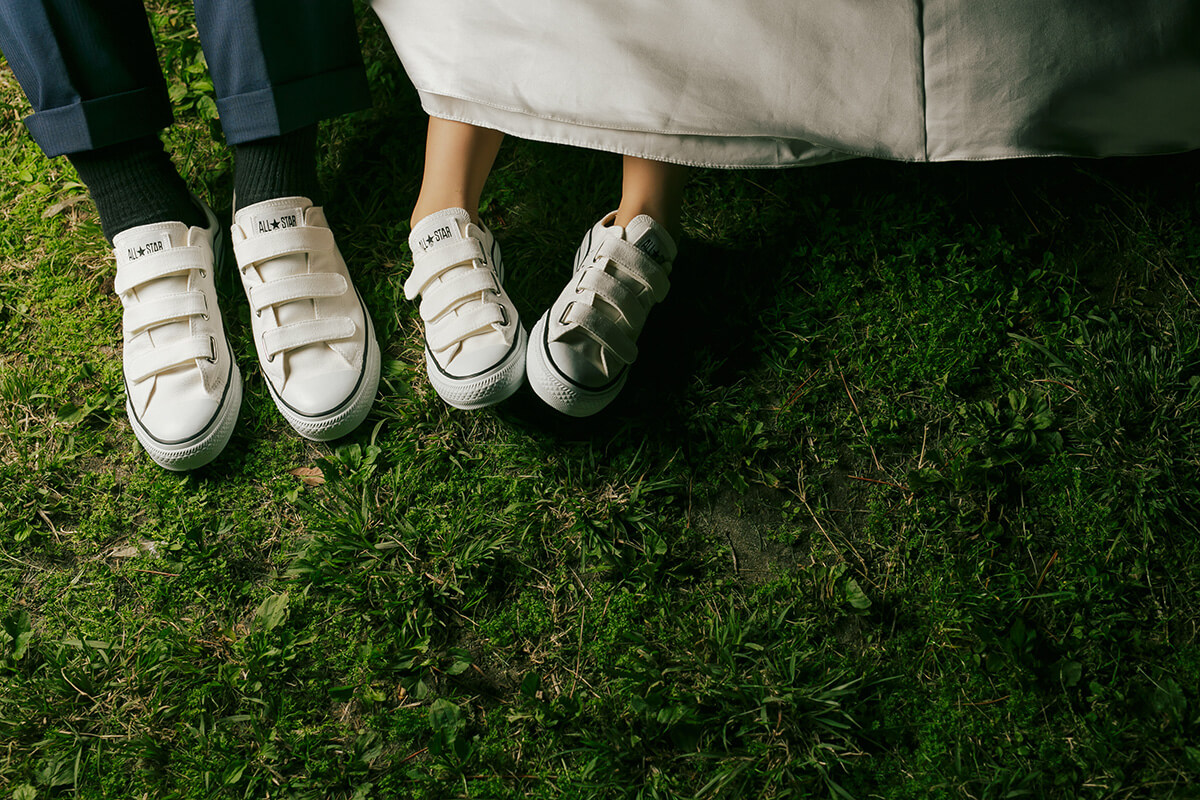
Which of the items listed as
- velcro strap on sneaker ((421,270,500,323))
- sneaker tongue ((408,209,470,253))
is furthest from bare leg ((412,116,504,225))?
velcro strap on sneaker ((421,270,500,323))

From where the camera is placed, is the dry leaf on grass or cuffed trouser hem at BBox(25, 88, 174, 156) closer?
cuffed trouser hem at BBox(25, 88, 174, 156)

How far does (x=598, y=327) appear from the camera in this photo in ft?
5.21

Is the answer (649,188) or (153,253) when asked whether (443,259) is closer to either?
(649,188)

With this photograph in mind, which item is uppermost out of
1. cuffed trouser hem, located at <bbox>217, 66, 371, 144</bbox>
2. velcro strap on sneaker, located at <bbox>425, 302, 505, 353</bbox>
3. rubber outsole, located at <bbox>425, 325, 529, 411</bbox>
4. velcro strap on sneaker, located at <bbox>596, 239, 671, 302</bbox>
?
cuffed trouser hem, located at <bbox>217, 66, 371, 144</bbox>

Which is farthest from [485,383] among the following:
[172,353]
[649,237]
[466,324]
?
[172,353]

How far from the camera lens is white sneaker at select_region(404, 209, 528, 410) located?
162 centimetres

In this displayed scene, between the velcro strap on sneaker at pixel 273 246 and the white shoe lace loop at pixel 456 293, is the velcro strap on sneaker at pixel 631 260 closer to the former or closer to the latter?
the white shoe lace loop at pixel 456 293

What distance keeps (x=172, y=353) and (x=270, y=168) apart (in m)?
0.50

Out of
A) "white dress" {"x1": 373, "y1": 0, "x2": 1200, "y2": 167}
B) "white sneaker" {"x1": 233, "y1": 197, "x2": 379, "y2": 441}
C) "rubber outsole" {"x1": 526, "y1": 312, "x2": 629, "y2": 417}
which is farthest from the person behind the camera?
"white sneaker" {"x1": 233, "y1": 197, "x2": 379, "y2": 441}

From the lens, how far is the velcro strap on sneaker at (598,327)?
157cm

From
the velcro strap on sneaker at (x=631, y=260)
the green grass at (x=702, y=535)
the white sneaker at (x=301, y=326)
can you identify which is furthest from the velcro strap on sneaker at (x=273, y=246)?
the velcro strap on sneaker at (x=631, y=260)

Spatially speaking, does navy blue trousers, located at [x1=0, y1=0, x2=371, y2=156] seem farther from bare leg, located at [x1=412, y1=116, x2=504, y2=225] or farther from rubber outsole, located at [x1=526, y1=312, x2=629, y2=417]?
rubber outsole, located at [x1=526, y1=312, x2=629, y2=417]

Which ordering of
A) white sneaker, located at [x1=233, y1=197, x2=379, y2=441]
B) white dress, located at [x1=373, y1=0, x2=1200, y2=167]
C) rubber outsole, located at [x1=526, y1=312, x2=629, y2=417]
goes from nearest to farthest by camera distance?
white dress, located at [x1=373, y1=0, x2=1200, y2=167] < rubber outsole, located at [x1=526, y1=312, x2=629, y2=417] < white sneaker, located at [x1=233, y1=197, x2=379, y2=441]

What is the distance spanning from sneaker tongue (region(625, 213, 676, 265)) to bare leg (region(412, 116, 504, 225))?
1.30 feet
